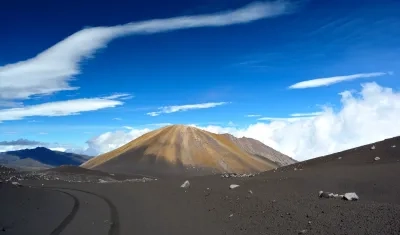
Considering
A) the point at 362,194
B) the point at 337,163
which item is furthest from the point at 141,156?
the point at 362,194

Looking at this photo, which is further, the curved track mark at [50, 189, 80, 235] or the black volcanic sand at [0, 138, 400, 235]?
the curved track mark at [50, 189, 80, 235]

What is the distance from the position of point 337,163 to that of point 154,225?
91.1 ft

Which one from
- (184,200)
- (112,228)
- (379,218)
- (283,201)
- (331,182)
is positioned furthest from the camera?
(331,182)

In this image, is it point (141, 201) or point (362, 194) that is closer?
point (362, 194)

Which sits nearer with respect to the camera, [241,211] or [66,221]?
[241,211]

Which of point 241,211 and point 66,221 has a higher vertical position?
point 241,211

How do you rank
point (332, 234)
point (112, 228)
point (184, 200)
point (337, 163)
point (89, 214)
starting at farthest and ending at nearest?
point (337, 163) → point (184, 200) → point (89, 214) → point (112, 228) → point (332, 234)

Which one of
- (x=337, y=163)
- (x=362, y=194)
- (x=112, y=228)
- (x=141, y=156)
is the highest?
(x=141, y=156)

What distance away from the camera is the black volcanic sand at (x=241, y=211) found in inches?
670

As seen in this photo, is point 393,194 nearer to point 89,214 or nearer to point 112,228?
point 112,228

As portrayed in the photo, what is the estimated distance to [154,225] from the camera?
67.7 feet

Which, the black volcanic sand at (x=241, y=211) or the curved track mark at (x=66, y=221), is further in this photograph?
the curved track mark at (x=66, y=221)

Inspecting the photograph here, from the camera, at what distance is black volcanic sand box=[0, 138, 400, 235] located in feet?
55.8

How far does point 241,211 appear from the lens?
2202 cm
